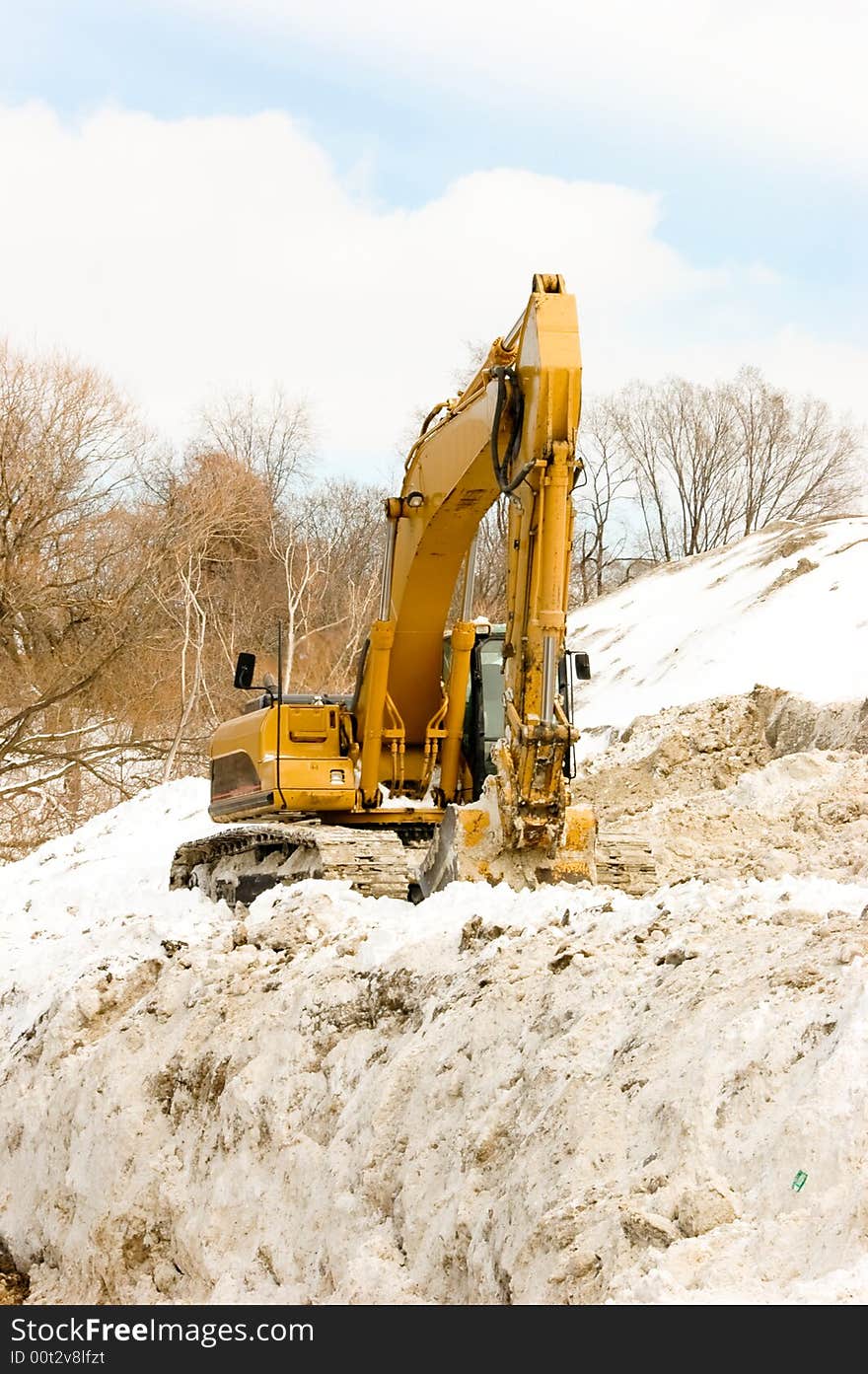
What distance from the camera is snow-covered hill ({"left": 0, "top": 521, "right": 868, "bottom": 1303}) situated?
3.57m

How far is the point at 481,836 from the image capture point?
27.5ft

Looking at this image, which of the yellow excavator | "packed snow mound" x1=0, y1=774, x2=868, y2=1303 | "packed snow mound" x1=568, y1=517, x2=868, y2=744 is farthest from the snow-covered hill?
"packed snow mound" x1=568, y1=517, x2=868, y2=744

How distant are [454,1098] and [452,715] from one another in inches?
222

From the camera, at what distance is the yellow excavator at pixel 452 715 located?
8.09 meters

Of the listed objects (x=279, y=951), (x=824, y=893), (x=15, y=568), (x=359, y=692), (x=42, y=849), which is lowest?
(x=42, y=849)

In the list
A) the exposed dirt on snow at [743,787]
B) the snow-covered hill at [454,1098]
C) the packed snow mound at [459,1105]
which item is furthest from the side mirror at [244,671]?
the exposed dirt on snow at [743,787]

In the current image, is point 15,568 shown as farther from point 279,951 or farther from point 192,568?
point 279,951

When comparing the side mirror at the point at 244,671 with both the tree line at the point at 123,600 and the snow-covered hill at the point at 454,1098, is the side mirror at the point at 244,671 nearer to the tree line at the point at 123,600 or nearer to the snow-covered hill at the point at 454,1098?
the snow-covered hill at the point at 454,1098

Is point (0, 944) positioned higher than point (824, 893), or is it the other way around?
point (824, 893)

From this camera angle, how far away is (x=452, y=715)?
10430 millimetres

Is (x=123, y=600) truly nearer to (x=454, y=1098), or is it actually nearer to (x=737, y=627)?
(x=737, y=627)

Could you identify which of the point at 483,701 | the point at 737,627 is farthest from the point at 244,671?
the point at 737,627

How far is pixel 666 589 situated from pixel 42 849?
15.7 metres
